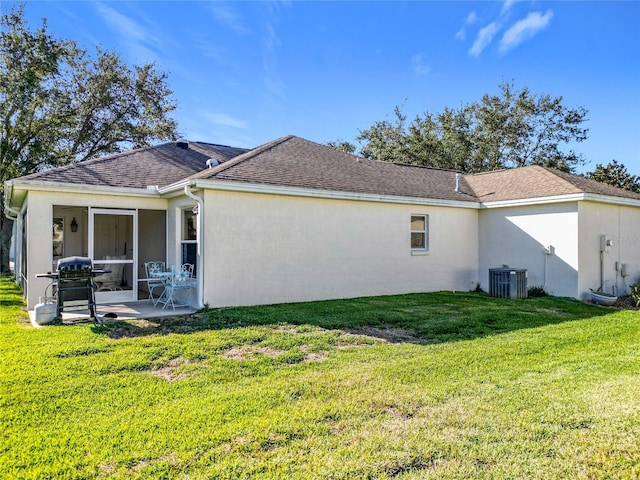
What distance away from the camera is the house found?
9.83 m

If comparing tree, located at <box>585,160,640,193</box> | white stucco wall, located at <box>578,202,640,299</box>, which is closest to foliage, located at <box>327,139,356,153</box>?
tree, located at <box>585,160,640,193</box>

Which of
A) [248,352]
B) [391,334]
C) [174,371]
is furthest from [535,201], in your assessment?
[174,371]

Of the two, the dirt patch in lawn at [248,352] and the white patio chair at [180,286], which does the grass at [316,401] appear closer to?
the dirt patch in lawn at [248,352]

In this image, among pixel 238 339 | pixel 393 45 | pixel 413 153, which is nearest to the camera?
pixel 238 339

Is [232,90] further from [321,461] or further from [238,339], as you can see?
[321,461]

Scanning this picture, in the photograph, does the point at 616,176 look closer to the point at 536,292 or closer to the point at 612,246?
the point at 612,246

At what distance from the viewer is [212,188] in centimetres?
941

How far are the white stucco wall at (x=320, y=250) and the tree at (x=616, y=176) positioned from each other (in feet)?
80.5

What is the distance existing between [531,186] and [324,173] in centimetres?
701

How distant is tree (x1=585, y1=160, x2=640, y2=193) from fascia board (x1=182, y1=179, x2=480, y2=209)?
80.3ft

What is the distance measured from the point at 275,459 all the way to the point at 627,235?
14.6 m

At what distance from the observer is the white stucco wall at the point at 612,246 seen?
12.0 meters

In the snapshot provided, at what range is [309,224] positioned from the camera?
11102mm

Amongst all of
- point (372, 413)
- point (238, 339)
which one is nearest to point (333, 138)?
point (238, 339)
